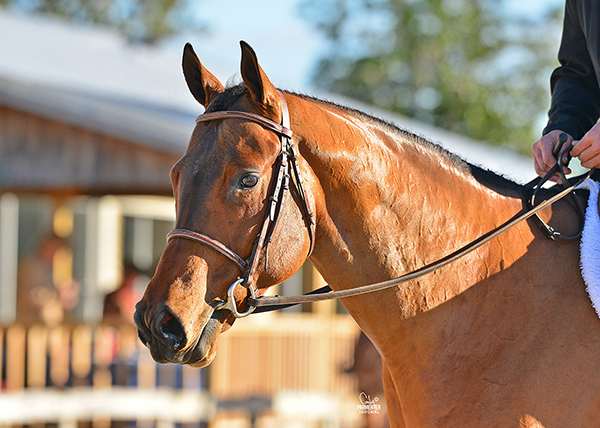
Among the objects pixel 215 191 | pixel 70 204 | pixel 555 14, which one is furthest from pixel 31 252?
pixel 555 14

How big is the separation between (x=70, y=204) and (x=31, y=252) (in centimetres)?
111

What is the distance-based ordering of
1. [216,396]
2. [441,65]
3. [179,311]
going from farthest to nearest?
[441,65]
[216,396]
[179,311]

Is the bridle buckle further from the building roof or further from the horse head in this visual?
the building roof

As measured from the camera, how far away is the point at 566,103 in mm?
2975

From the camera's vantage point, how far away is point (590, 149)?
2.51m

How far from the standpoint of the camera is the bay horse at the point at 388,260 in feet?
7.16

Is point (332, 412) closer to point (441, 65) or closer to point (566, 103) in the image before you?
point (566, 103)

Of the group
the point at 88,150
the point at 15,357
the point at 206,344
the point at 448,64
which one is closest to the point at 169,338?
the point at 206,344

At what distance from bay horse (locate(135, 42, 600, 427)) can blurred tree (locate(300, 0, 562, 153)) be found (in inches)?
1108

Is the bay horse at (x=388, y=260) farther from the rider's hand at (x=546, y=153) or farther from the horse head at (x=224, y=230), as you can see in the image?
the rider's hand at (x=546, y=153)

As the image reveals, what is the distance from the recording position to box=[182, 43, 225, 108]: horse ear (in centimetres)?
249

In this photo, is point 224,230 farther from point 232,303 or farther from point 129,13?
point 129,13

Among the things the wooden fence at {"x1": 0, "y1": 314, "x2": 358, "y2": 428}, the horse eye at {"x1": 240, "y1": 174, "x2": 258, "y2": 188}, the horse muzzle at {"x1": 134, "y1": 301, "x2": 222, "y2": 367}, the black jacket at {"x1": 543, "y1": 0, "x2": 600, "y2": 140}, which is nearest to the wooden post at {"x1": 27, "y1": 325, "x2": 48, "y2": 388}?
the wooden fence at {"x1": 0, "y1": 314, "x2": 358, "y2": 428}

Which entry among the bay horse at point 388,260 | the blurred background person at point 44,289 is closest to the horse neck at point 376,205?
the bay horse at point 388,260
